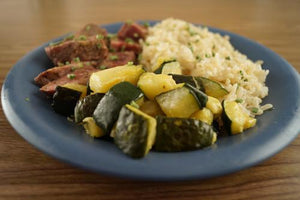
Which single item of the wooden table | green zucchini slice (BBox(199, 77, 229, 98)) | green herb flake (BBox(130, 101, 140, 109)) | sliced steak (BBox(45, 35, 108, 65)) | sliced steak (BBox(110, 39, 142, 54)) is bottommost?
the wooden table

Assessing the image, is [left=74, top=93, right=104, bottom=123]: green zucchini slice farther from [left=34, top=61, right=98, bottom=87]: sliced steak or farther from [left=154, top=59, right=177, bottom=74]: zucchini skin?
[left=34, top=61, right=98, bottom=87]: sliced steak

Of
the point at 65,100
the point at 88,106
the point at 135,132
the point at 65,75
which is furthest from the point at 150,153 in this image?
the point at 65,75

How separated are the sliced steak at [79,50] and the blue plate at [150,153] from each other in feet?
1.17

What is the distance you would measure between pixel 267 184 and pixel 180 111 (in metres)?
0.66

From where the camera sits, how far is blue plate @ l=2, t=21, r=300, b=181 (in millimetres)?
1777

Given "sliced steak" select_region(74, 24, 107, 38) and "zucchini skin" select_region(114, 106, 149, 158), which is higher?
"zucchini skin" select_region(114, 106, 149, 158)

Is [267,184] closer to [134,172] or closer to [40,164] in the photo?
[134,172]

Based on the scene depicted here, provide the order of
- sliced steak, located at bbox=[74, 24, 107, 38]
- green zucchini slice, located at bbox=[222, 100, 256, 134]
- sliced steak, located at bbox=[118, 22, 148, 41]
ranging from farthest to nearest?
sliced steak, located at bbox=[118, 22, 148, 41]
sliced steak, located at bbox=[74, 24, 107, 38]
green zucchini slice, located at bbox=[222, 100, 256, 134]

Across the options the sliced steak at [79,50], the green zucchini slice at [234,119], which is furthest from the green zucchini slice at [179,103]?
the sliced steak at [79,50]

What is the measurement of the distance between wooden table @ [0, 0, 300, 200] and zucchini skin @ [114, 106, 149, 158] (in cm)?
24

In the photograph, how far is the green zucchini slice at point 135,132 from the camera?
1854 millimetres

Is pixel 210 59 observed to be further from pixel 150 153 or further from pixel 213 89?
pixel 150 153

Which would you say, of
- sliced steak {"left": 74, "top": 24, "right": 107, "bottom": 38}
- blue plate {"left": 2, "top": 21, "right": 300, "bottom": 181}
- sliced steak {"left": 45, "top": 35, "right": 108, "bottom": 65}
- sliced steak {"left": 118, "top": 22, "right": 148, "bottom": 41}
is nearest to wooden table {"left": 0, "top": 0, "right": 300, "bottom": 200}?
blue plate {"left": 2, "top": 21, "right": 300, "bottom": 181}

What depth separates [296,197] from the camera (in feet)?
6.44
